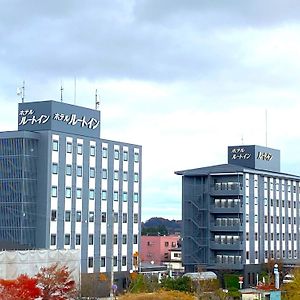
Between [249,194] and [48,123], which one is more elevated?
[48,123]

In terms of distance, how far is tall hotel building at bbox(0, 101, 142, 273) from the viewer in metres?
70.7

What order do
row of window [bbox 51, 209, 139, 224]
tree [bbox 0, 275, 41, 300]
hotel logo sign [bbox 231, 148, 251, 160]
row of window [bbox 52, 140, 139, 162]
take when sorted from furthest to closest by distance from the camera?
1. hotel logo sign [bbox 231, 148, 251, 160]
2. row of window [bbox 52, 140, 139, 162]
3. row of window [bbox 51, 209, 139, 224]
4. tree [bbox 0, 275, 41, 300]

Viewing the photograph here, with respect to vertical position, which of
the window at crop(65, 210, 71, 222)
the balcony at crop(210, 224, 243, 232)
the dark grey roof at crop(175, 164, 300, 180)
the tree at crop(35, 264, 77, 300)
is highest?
the dark grey roof at crop(175, 164, 300, 180)

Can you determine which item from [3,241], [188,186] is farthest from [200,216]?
[3,241]

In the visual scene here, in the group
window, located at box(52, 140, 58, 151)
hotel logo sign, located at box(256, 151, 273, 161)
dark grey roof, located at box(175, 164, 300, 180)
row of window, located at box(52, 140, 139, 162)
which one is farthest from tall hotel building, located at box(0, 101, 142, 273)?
hotel logo sign, located at box(256, 151, 273, 161)

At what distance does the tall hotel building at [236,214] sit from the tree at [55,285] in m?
42.1

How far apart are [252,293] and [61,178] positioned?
2322 centimetres

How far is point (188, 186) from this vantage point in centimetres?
9769

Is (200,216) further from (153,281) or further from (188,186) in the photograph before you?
(153,281)

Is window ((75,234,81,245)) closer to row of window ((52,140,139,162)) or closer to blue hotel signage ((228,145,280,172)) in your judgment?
row of window ((52,140,139,162))

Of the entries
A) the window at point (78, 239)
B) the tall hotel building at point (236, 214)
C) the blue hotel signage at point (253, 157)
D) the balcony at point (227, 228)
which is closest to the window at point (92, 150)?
the window at point (78, 239)

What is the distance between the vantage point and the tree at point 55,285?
5078 centimetres

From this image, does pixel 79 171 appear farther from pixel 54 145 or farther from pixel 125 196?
pixel 125 196

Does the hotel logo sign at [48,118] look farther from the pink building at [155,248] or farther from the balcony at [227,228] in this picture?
the pink building at [155,248]
